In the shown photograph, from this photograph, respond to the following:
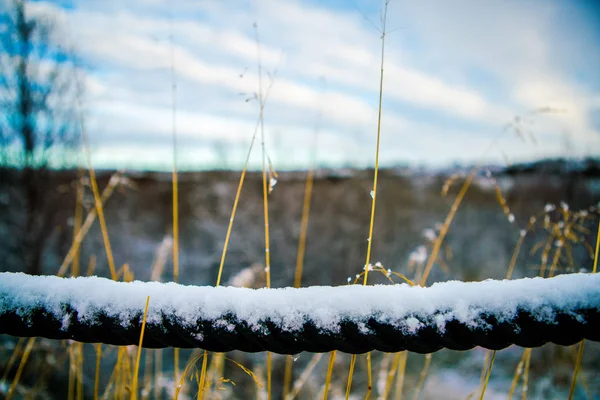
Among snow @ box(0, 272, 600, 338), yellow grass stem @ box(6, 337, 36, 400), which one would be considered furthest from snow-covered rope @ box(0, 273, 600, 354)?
yellow grass stem @ box(6, 337, 36, 400)

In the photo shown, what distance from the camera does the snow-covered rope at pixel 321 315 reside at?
40 cm

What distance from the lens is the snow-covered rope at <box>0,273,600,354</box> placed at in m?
0.40

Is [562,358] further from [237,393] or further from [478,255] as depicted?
[237,393]

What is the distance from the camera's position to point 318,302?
17.1 inches

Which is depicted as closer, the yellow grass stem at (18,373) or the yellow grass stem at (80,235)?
the yellow grass stem at (18,373)

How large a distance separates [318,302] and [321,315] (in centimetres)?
2

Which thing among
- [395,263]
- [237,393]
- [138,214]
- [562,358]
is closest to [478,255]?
[395,263]

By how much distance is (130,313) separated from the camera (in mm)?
439

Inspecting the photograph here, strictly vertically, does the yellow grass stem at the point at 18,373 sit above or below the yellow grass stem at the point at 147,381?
above

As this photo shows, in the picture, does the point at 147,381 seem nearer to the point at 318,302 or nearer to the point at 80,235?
the point at 80,235

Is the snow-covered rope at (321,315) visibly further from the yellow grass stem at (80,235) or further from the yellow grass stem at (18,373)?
the yellow grass stem at (80,235)

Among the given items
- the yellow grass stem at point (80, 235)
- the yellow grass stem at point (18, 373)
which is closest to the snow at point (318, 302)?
the yellow grass stem at point (18, 373)

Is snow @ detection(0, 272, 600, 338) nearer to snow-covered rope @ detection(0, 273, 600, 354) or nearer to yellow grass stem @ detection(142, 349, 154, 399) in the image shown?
snow-covered rope @ detection(0, 273, 600, 354)

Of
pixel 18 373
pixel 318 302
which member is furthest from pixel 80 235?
pixel 318 302
